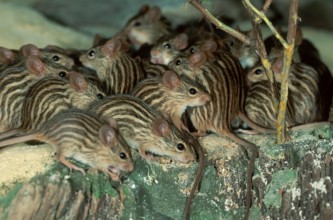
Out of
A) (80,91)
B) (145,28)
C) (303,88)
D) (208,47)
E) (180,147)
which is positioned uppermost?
(145,28)

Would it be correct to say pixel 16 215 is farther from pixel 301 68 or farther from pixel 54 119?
pixel 301 68

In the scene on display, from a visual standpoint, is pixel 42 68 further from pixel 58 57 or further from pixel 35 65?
pixel 58 57

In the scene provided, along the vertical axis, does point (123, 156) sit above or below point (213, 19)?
below

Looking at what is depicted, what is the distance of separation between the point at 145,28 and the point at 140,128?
9.08 ft

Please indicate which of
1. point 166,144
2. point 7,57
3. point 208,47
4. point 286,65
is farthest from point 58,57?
point 286,65

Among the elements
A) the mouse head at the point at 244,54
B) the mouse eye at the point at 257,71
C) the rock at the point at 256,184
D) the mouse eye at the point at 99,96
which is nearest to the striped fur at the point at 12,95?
the mouse eye at the point at 99,96

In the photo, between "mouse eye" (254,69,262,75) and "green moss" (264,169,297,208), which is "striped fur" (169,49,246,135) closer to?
"mouse eye" (254,69,262,75)

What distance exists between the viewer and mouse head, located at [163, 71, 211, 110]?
5.48 metres

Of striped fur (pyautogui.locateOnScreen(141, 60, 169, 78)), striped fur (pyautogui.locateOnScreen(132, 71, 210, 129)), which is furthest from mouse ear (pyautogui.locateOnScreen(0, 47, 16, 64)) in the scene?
striped fur (pyautogui.locateOnScreen(132, 71, 210, 129))

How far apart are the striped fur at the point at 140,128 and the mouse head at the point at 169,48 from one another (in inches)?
53.5

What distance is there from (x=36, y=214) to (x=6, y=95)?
121 centimetres

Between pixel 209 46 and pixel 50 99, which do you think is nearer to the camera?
pixel 50 99

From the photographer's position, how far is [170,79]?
547 centimetres

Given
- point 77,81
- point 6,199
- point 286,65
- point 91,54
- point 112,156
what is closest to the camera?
point 6,199
